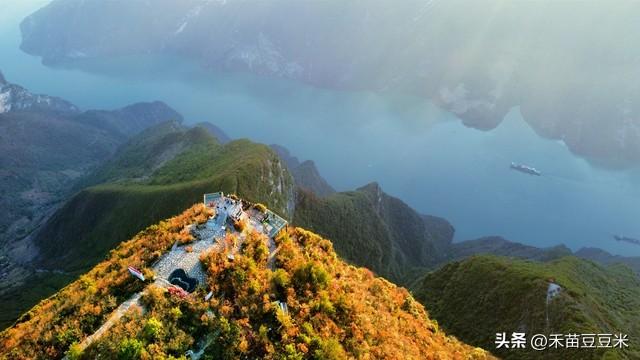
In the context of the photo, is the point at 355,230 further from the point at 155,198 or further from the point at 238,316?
the point at 238,316

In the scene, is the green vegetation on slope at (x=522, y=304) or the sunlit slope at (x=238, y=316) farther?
the green vegetation on slope at (x=522, y=304)

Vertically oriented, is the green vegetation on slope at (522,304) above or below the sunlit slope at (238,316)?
below

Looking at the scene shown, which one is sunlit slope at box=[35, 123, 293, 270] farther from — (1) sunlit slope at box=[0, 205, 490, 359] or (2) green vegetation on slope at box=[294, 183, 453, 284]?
(1) sunlit slope at box=[0, 205, 490, 359]

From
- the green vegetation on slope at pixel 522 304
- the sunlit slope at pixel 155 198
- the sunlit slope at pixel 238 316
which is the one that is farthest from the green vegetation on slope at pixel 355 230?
the sunlit slope at pixel 238 316

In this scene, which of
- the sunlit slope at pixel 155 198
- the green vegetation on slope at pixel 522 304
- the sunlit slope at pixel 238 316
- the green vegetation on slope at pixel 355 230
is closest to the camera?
the sunlit slope at pixel 238 316

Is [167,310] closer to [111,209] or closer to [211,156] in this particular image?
[111,209]

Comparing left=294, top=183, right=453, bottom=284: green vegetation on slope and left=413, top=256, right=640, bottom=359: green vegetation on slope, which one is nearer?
left=413, top=256, right=640, bottom=359: green vegetation on slope

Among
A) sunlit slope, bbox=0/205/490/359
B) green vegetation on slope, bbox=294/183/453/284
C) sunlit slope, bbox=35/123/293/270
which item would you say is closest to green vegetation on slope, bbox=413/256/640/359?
sunlit slope, bbox=0/205/490/359

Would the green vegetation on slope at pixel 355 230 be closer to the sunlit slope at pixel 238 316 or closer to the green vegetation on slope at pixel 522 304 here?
the green vegetation on slope at pixel 522 304
